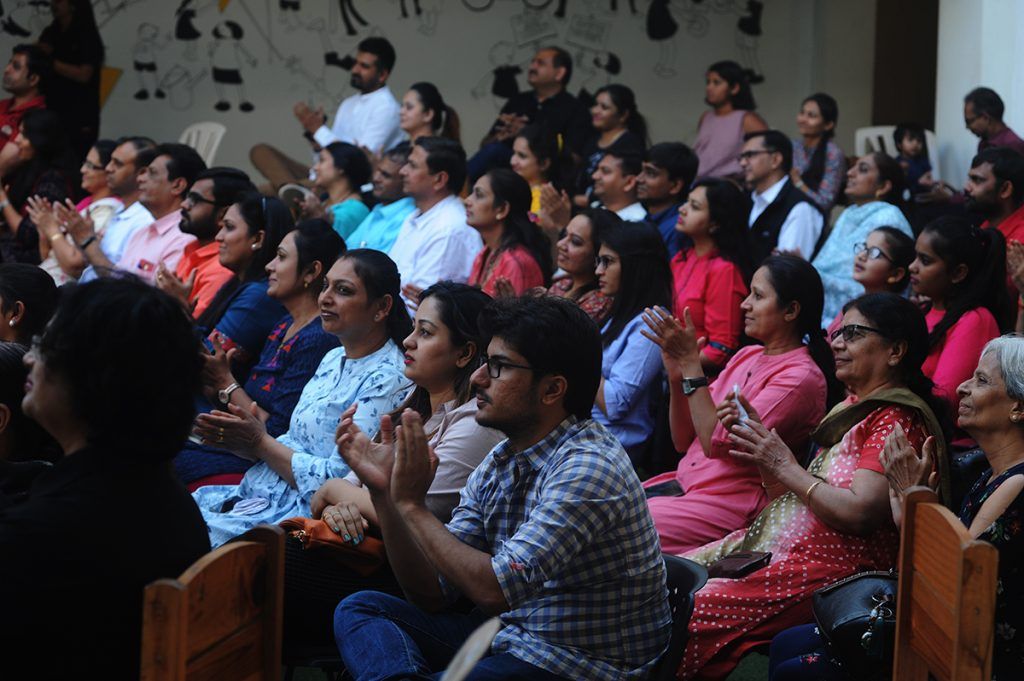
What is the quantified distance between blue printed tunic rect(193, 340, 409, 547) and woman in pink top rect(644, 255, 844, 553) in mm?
796

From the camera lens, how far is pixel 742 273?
4781 millimetres

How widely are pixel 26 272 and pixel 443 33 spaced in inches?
233

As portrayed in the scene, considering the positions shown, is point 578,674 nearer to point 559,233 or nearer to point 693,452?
point 693,452

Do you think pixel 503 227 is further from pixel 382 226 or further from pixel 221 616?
pixel 221 616

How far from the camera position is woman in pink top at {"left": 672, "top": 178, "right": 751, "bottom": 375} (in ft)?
15.2

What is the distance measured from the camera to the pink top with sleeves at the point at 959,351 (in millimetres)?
3787

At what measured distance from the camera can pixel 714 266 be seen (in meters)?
4.80

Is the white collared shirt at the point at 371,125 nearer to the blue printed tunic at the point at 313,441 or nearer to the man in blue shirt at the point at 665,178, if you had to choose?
the man in blue shirt at the point at 665,178

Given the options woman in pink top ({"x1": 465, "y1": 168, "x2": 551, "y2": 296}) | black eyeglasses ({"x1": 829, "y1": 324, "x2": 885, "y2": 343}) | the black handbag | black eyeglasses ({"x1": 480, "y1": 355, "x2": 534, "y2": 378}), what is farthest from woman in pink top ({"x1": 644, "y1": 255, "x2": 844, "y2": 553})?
woman in pink top ({"x1": 465, "y1": 168, "x2": 551, "y2": 296})

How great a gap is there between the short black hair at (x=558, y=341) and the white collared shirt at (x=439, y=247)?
9.65ft

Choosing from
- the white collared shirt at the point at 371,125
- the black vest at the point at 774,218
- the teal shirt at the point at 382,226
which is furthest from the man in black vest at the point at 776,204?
the white collared shirt at the point at 371,125

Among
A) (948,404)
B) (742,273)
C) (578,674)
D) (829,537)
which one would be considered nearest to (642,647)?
(578,674)

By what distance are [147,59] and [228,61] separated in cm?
56

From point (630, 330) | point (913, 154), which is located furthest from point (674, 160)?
point (913, 154)
